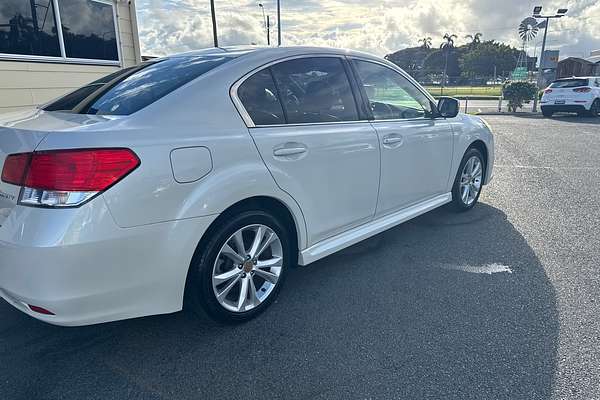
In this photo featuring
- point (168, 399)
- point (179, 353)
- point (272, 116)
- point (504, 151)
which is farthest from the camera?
point (504, 151)

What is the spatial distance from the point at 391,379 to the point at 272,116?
167cm

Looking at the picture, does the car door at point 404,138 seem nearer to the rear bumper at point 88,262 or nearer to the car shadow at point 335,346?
the car shadow at point 335,346

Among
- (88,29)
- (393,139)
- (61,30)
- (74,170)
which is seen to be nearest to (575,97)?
(393,139)

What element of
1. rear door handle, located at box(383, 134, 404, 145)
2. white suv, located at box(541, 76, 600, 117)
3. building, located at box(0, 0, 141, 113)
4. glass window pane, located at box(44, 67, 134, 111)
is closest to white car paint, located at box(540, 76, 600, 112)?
white suv, located at box(541, 76, 600, 117)

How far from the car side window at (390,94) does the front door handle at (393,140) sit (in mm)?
178

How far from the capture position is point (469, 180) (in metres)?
4.62

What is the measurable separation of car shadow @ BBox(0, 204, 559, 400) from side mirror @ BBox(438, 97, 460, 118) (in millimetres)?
1573

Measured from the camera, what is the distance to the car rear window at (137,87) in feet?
7.66

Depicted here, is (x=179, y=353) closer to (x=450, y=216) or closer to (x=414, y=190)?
(x=414, y=190)

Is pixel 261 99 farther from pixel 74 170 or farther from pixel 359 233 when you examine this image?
pixel 359 233

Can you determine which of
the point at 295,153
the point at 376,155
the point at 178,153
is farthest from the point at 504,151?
the point at 178,153

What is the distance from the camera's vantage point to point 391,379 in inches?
84.0

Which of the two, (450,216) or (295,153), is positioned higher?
(295,153)

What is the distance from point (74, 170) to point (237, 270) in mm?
1088
